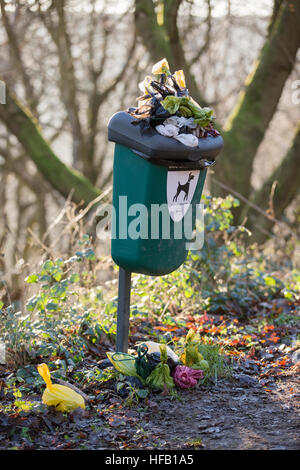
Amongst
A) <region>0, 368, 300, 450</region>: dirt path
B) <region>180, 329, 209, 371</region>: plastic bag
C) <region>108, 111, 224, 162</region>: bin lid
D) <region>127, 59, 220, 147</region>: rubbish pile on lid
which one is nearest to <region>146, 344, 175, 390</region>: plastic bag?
<region>0, 368, 300, 450</region>: dirt path

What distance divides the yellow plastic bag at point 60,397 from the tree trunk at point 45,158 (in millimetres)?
4447

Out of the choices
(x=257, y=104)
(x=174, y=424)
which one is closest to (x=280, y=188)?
(x=257, y=104)

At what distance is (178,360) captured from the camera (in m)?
3.61

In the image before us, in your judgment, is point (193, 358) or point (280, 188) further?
point (280, 188)

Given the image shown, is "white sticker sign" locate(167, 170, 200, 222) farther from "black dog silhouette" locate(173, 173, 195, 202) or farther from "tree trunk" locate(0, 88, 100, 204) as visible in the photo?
"tree trunk" locate(0, 88, 100, 204)

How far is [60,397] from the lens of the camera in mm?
3094

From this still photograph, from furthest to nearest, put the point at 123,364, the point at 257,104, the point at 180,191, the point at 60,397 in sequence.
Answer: the point at 257,104 → the point at 123,364 → the point at 180,191 → the point at 60,397

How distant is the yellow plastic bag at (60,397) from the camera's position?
310 centimetres

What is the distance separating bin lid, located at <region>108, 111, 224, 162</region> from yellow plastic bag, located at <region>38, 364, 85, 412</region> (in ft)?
4.12

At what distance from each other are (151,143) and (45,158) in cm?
462

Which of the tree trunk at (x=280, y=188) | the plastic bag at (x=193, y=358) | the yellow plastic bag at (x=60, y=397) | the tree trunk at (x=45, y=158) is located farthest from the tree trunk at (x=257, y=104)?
the yellow plastic bag at (x=60, y=397)

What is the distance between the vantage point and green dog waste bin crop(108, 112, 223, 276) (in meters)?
3.22

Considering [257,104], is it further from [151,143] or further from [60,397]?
[60,397]
